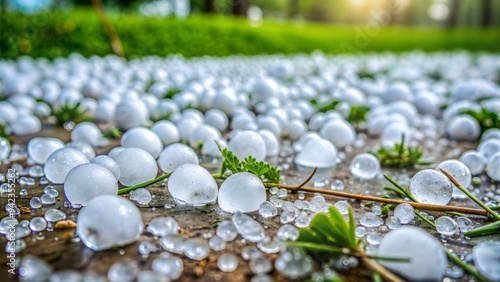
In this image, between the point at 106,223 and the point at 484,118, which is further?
the point at 484,118

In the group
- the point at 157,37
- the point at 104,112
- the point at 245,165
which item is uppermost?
the point at 245,165

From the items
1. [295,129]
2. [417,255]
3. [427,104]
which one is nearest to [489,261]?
[417,255]

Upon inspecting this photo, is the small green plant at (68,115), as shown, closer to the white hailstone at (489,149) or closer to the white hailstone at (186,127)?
the white hailstone at (186,127)

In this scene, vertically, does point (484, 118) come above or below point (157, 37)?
above

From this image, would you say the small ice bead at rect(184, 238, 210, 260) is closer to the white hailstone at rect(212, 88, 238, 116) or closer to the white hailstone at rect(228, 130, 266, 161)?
the white hailstone at rect(228, 130, 266, 161)

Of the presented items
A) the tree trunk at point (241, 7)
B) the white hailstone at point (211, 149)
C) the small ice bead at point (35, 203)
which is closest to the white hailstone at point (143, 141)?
the white hailstone at point (211, 149)

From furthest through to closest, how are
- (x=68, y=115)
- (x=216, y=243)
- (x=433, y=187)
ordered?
(x=68, y=115) → (x=433, y=187) → (x=216, y=243)

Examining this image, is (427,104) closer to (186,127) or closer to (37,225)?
(186,127)

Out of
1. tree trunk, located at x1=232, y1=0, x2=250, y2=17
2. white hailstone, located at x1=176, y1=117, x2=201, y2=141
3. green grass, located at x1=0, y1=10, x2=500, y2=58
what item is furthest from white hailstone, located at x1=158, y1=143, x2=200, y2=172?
tree trunk, located at x1=232, y1=0, x2=250, y2=17
